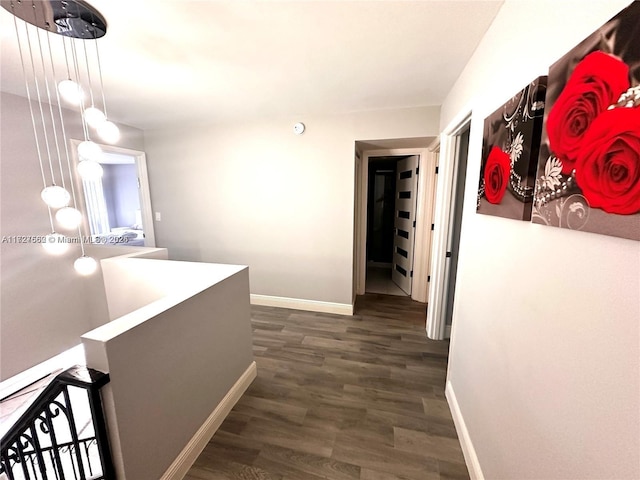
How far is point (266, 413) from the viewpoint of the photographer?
1807 millimetres

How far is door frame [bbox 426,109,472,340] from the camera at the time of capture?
237cm

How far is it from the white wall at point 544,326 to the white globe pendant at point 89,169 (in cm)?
220

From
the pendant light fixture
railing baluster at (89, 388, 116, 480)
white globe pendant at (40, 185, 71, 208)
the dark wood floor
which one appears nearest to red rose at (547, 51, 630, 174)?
the dark wood floor

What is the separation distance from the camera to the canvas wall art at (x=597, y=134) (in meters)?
0.56

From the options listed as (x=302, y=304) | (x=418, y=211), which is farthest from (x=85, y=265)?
(x=418, y=211)

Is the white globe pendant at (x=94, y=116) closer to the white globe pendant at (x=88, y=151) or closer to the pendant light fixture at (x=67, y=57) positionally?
the pendant light fixture at (x=67, y=57)

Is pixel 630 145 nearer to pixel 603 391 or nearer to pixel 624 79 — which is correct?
pixel 624 79

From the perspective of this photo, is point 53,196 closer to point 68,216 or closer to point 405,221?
point 68,216

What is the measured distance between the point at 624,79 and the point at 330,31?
4.65 ft

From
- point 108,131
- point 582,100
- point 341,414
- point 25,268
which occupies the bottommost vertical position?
point 341,414

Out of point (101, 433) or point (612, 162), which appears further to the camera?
point (101, 433)

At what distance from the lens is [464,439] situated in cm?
151

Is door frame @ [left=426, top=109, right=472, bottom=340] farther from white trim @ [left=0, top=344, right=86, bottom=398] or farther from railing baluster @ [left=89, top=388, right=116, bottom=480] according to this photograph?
white trim @ [left=0, top=344, right=86, bottom=398]

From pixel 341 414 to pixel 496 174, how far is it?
5.91 feet
